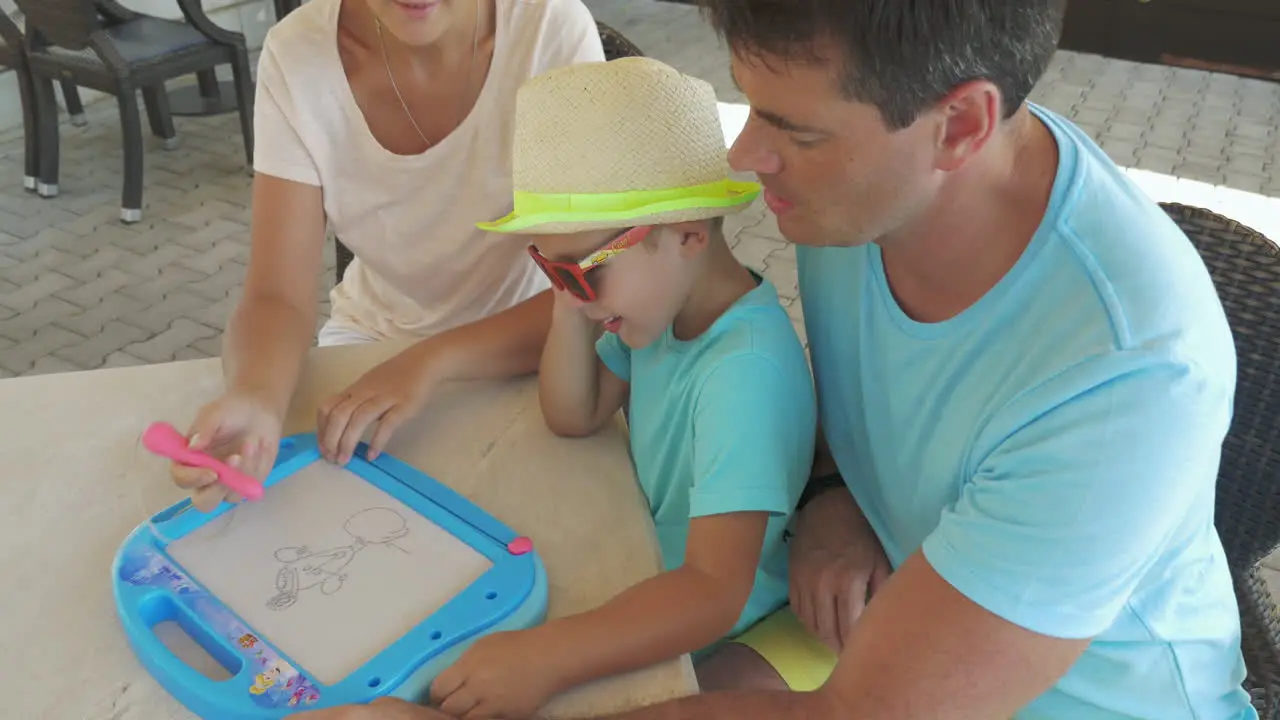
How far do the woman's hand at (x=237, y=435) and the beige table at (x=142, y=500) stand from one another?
58 millimetres

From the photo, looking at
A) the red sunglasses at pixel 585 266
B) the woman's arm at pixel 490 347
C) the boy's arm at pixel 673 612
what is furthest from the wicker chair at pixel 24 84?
the boy's arm at pixel 673 612

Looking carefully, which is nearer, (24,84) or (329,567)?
(329,567)

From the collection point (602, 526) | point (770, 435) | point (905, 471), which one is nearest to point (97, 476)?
point (602, 526)

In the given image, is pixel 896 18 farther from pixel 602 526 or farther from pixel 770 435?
pixel 602 526

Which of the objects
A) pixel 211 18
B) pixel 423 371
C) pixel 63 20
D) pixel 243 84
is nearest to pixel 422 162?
pixel 423 371

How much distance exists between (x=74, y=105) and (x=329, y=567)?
4.10m

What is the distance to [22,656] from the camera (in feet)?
2.71

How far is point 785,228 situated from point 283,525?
532 mm

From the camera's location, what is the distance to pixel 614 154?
92cm

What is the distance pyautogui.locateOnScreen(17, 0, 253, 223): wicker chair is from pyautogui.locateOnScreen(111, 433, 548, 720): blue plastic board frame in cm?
289

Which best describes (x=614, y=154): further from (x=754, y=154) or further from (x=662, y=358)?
(x=662, y=358)

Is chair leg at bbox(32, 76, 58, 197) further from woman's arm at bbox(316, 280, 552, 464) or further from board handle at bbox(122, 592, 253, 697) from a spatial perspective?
board handle at bbox(122, 592, 253, 697)

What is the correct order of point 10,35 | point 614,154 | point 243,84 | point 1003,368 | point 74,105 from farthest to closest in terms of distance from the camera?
1. point 74,105
2. point 243,84
3. point 10,35
4. point 614,154
5. point 1003,368

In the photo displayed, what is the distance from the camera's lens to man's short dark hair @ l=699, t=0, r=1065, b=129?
29.2 inches
